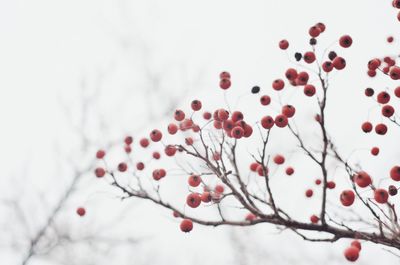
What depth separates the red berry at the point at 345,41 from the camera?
3.65m

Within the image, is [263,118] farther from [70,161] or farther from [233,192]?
[70,161]

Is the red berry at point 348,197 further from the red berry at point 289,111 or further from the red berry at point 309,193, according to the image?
the red berry at point 309,193

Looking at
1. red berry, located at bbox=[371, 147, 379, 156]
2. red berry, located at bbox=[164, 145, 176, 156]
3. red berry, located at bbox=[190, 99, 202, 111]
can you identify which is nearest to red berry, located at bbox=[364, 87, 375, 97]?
red berry, located at bbox=[371, 147, 379, 156]

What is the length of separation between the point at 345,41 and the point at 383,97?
0.82 metres

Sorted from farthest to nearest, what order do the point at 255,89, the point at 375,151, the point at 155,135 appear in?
the point at 155,135, the point at 375,151, the point at 255,89

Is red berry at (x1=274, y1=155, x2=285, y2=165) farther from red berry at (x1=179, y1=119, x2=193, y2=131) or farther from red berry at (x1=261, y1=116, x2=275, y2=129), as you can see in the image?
red berry at (x1=179, y1=119, x2=193, y2=131)

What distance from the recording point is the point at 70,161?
10094mm

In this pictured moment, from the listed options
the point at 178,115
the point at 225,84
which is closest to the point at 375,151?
the point at 225,84

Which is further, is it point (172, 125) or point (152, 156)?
point (152, 156)

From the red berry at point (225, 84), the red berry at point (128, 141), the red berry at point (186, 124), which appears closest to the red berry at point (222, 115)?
the red berry at point (186, 124)

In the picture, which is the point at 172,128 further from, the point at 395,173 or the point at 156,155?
the point at 395,173

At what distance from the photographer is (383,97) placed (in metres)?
3.44

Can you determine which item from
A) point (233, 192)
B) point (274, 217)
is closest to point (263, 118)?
point (233, 192)

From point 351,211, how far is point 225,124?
289cm
